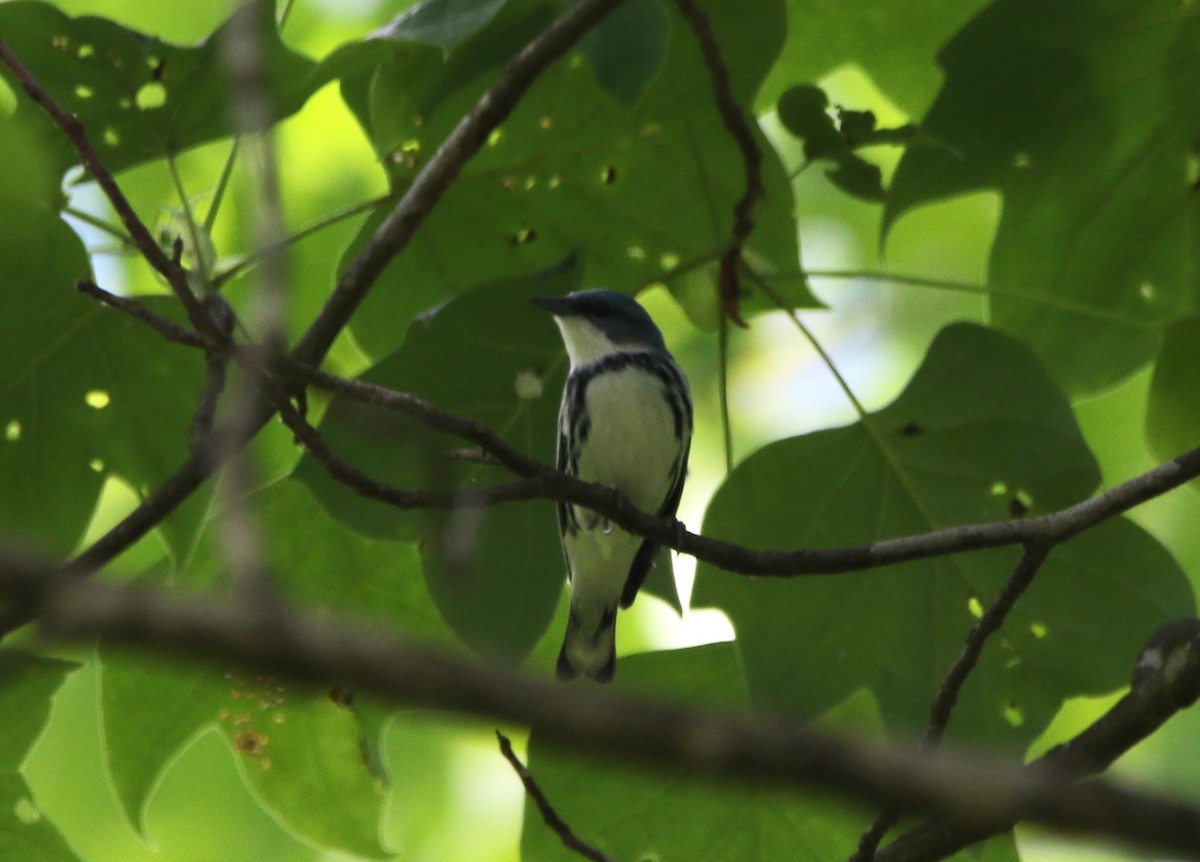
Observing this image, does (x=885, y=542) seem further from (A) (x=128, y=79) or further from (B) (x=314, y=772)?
(A) (x=128, y=79)

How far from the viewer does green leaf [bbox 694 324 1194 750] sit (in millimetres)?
2807

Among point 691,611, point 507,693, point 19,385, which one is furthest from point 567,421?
point 507,693

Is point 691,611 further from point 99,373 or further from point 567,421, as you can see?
point 99,373

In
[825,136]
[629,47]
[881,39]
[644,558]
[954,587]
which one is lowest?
[954,587]

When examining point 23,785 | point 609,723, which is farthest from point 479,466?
point 609,723

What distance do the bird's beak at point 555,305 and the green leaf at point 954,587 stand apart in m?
0.58

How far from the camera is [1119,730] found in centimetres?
222

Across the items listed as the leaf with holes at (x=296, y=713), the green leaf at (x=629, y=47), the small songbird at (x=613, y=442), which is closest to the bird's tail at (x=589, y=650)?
the small songbird at (x=613, y=442)

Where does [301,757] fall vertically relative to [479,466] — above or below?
below

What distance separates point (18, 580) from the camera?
1.62 feet

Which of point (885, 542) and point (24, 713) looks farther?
point (24, 713)

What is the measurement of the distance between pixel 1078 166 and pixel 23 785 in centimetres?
255

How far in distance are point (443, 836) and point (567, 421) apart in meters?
1.93

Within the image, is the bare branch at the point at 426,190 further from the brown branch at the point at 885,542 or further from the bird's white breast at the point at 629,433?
the bird's white breast at the point at 629,433
